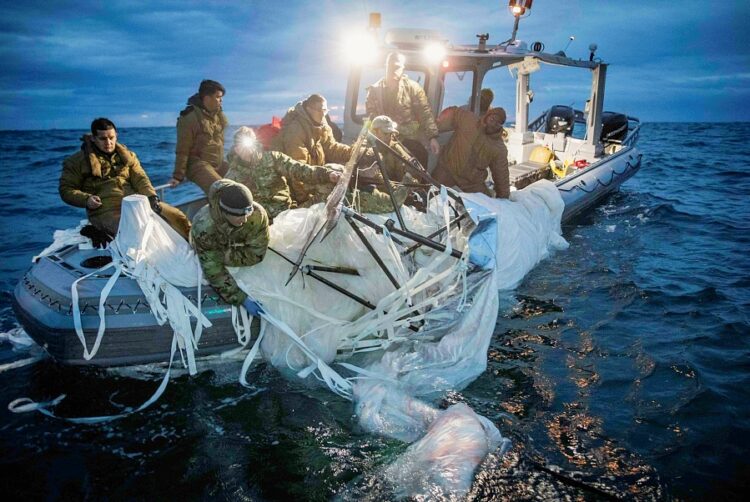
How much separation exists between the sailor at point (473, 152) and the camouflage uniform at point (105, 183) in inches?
143

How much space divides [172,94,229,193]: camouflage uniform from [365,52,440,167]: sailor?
2048 millimetres

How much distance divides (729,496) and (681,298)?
3.75 metres

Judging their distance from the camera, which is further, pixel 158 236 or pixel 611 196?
pixel 611 196

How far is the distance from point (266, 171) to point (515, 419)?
319cm

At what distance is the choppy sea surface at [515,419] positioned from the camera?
322 centimetres

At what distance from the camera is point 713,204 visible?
12.0 m

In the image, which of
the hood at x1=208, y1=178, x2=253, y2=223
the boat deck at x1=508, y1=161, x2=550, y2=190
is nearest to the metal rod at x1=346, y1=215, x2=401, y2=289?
the hood at x1=208, y1=178, x2=253, y2=223

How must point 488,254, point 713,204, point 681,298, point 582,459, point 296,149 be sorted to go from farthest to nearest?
1. point 713,204
2. point 681,298
3. point 296,149
4. point 488,254
5. point 582,459

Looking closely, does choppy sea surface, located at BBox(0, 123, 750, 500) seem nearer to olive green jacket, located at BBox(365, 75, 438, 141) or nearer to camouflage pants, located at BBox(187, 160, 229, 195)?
camouflage pants, located at BBox(187, 160, 229, 195)

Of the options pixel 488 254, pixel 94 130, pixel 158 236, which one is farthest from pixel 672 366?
pixel 94 130

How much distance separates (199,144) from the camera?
5.57m

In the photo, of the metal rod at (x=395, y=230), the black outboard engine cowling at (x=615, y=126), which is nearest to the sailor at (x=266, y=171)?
the metal rod at (x=395, y=230)

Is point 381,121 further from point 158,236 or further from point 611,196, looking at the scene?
point 611,196

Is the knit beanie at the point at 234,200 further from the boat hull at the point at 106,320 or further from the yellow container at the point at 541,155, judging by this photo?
the yellow container at the point at 541,155
